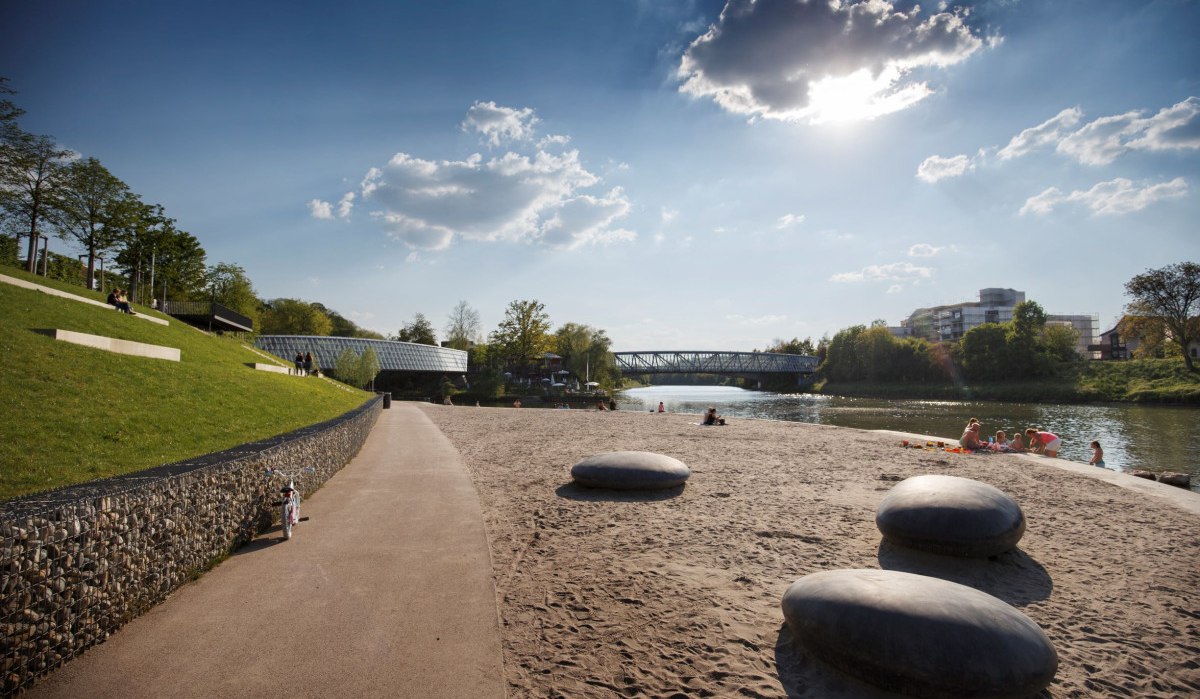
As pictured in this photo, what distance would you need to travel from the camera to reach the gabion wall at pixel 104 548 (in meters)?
3.44

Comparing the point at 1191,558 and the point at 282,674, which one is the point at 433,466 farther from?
the point at 1191,558

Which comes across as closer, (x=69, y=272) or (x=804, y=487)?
(x=804, y=487)

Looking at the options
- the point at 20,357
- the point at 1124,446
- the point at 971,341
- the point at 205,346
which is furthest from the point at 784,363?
the point at 20,357

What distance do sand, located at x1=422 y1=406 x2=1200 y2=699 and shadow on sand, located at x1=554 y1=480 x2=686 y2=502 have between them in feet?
0.20

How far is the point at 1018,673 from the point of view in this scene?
12.2 feet

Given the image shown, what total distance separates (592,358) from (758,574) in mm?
78694

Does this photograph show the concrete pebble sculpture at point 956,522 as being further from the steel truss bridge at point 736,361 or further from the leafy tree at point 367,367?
the steel truss bridge at point 736,361

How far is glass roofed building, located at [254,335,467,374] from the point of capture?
61953 mm

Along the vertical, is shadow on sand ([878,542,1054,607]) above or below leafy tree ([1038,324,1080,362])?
below

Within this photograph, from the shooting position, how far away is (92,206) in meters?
40.2

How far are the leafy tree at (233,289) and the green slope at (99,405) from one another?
51872 millimetres

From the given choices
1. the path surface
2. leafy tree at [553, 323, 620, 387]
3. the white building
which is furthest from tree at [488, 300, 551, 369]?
the white building

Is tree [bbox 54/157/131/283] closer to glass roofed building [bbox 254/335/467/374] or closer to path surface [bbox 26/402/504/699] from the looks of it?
glass roofed building [bbox 254/335/467/374]

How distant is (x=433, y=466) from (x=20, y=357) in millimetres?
8401
